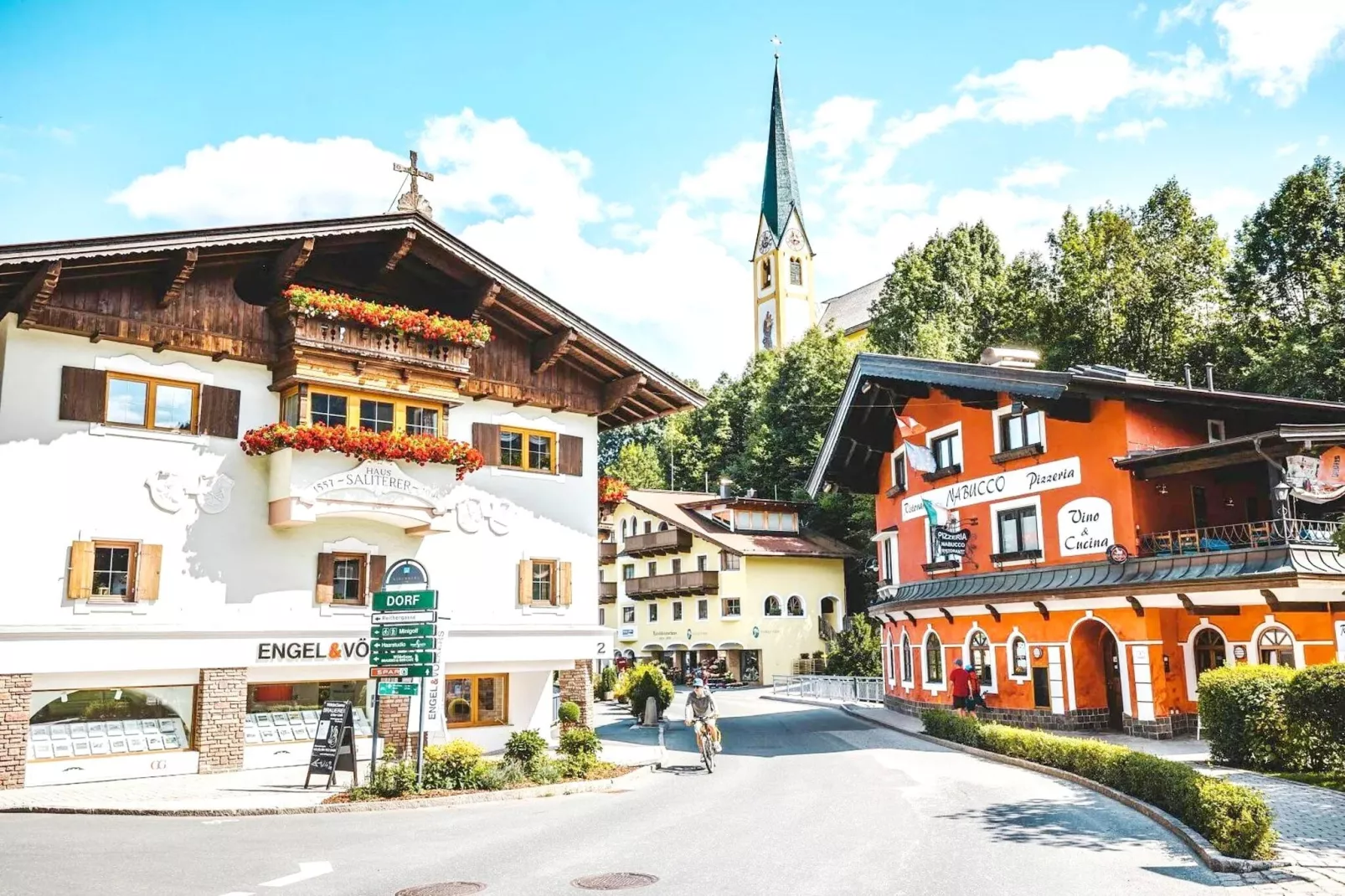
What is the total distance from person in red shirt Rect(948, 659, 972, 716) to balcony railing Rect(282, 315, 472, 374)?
50.9 feet

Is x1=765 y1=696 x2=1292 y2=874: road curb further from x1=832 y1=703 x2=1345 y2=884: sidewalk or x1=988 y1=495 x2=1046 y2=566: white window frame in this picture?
x1=988 y1=495 x2=1046 y2=566: white window frame

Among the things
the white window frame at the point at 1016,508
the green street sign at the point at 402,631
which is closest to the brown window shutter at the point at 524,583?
the green street sign at the point at 402,631

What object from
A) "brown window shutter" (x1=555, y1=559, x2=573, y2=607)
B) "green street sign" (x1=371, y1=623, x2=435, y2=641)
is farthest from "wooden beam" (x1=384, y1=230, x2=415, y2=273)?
"green street sign" (x1=371, y1=623, x2=435, y2=641)

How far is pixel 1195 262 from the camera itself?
51.4 meters

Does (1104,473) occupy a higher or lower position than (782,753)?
higher

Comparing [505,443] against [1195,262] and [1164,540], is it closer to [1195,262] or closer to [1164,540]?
[1164,540]

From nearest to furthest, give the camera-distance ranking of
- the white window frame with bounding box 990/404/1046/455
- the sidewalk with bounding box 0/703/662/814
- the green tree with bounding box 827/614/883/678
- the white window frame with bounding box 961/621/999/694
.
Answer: the sidewalk with bounding box 0/703/662/814 → the white window frame with bounding box 961/621/999/694 → the white window frame with bounding box 990/404/1046/455 → the green tree with bounding box 827/614/883/678

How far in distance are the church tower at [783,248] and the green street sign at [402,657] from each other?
89246 mm

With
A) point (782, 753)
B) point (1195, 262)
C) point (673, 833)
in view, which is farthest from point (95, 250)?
point (1195, 262)

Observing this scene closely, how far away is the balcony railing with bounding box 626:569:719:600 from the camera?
54156mm

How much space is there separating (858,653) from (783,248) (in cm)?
6653

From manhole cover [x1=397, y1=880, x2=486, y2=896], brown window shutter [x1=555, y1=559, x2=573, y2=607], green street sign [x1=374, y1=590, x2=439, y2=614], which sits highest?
brown window shutter [x1=555, y1=559, x2=573, y2=607]

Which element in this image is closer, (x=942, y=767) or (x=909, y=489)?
(x=942, y=767)

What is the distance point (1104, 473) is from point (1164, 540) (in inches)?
84.4
